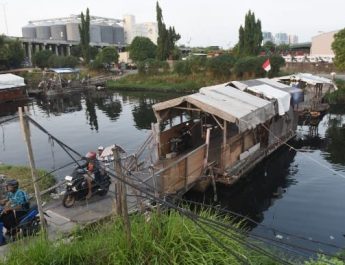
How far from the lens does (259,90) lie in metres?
20.8

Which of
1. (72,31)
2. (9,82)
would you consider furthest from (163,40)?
(72,31)

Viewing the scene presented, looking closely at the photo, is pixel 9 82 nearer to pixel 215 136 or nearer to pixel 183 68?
pixel 183 68

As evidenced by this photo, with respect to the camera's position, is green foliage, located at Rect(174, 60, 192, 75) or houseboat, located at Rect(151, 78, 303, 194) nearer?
houseboat, located at Rect(151, 78, 303, 194)

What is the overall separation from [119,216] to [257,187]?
11490mm

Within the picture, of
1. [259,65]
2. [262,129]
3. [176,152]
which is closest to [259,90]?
[262,129]

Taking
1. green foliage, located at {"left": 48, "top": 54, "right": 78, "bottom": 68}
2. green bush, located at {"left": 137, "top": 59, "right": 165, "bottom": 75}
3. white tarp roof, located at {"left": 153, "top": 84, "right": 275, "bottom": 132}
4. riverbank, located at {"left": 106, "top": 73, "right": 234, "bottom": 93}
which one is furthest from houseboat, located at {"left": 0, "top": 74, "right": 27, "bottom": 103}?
white tarp roof, located at {"left": 153, "top": 84, "right": 275, "bottom": 132}

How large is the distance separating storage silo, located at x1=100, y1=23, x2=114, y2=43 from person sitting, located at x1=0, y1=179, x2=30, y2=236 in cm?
17630

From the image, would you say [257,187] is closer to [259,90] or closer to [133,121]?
[259,90]

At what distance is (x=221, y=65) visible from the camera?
4959 centimetres

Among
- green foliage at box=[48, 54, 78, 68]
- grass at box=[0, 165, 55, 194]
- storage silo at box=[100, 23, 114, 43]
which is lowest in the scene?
grass at box=[0, 165, 55, 194]

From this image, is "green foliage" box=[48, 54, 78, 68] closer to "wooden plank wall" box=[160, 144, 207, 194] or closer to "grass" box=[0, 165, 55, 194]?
"grass" box=[0, 165, 55, 194]

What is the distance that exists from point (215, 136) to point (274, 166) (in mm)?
3682

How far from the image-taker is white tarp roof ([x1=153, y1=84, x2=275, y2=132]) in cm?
1489

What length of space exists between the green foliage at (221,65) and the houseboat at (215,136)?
91.4ft
